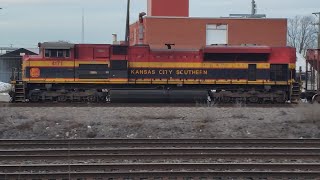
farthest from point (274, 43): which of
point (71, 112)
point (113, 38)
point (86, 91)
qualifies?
point (71, 112)

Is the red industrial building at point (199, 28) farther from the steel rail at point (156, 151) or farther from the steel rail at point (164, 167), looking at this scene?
the steel rail at point (164, 167)

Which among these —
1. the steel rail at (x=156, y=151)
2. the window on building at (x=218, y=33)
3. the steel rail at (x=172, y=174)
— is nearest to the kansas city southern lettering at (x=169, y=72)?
the steel rail at (x=156, y=151)

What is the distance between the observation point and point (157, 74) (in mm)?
24906

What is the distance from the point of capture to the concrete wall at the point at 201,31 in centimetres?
4803

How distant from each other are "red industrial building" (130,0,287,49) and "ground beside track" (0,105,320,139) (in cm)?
2855

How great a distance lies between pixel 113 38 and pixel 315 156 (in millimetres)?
52605

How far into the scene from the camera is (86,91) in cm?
2430

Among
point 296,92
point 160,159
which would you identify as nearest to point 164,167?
point 160,159

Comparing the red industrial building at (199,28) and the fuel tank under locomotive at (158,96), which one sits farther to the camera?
the red industrial building at (199,28)

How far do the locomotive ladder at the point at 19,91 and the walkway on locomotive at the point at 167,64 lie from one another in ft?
A: 3.00

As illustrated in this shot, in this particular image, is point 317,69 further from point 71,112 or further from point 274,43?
point 274,43

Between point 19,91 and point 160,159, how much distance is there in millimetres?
14521

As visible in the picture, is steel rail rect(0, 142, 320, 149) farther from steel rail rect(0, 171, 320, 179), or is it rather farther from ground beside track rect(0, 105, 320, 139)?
steel rail rect(0, 171, 320, 179)

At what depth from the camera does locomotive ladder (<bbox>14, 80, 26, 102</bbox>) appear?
2405cm
